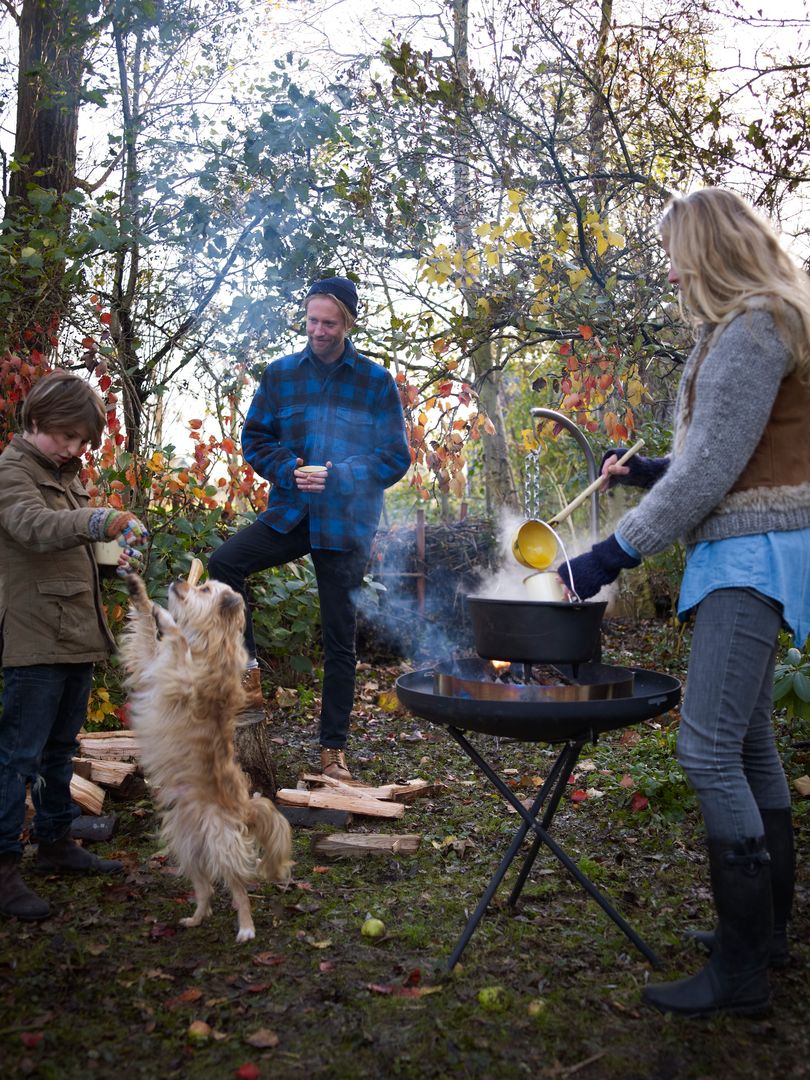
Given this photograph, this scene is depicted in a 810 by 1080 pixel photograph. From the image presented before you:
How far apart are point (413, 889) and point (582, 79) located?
5.40 metres

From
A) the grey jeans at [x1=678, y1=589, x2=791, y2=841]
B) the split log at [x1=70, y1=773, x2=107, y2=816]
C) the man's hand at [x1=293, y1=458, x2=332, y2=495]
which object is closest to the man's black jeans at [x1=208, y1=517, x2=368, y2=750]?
the man's hand at [x1=293, y1=458, x2=332, y2=495]

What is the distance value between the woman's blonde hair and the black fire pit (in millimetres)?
1130

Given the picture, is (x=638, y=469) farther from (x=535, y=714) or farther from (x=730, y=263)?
(x=535, y=714)

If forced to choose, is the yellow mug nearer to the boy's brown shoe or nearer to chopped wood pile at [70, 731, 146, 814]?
the boy's brown shoe

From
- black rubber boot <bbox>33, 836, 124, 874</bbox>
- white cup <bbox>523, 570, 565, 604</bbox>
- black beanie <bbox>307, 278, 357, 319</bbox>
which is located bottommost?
black rubber boot <bbox>33, 836, 124, 874</bbox>

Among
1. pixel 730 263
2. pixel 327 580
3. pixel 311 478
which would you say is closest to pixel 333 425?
pixel 311 478

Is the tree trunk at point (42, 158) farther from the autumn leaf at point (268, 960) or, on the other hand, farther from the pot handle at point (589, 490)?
the autumn leaf at point (268, 960)

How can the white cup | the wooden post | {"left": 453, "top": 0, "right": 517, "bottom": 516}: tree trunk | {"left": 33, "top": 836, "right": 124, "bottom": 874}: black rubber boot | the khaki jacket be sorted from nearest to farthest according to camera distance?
the white cup, the khaki jacket, {"left": 33, "top": 836, "right": 124, "bottom": 874}: black rubber boot, {"left": 453, "top": 0, "right": 517, "bottom": 516}: tree trunk, the wooden post

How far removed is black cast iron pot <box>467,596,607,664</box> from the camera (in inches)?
118

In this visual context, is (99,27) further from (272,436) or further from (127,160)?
(272,436)

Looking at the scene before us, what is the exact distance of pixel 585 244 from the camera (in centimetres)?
617

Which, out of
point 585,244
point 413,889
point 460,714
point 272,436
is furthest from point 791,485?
point 585,244

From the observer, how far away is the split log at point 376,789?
4.69 m

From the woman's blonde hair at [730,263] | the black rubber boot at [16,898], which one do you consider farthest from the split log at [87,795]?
the woman's blonde hair at [730,263]
